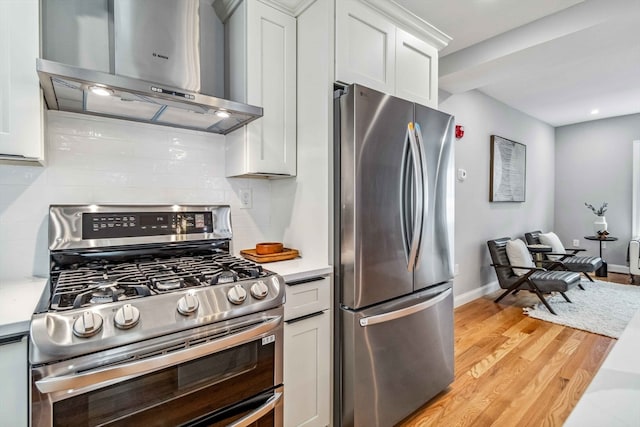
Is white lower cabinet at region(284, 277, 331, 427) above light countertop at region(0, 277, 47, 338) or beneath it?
beneath

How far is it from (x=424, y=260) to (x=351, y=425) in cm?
94

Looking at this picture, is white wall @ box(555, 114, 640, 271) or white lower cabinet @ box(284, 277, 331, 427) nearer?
white lower cabinet @ box(284, 277, 331, 427)

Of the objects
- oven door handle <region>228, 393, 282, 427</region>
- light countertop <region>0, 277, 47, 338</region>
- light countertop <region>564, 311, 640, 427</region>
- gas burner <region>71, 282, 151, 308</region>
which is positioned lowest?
oven door handle <region>228, 393, 282, 427</region>

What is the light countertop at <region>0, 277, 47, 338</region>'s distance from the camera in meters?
0.94

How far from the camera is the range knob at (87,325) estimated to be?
0.95 m

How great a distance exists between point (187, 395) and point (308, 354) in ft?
1.95

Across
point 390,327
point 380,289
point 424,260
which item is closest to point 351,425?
point 390,327

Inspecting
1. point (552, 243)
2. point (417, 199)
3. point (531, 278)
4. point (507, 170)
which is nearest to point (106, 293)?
point (417, 199)

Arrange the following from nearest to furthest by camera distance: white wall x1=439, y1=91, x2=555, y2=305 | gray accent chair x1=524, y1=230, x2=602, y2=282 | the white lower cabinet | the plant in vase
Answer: the white lower cabinet → white wall x1=439, y1=91, x2=555, y2=305 → gray accent chair x1=524, y1=230, x2=602, y2=282 → the plant in vase

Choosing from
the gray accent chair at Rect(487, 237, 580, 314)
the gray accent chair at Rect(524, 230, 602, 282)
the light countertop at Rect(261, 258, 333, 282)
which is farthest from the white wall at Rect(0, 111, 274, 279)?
the gray accent chair at Rect(524, 230, 602, 282)

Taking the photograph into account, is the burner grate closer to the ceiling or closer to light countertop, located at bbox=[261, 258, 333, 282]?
light countertop, located at bbox=[261, 258, 333, 282]

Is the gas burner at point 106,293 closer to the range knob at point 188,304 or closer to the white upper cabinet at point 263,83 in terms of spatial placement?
the range knob at point 188,304

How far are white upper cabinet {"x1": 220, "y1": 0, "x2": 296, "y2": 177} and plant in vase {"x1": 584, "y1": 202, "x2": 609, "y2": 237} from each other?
18.5 ft

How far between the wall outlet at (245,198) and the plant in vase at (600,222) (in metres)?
5.71
